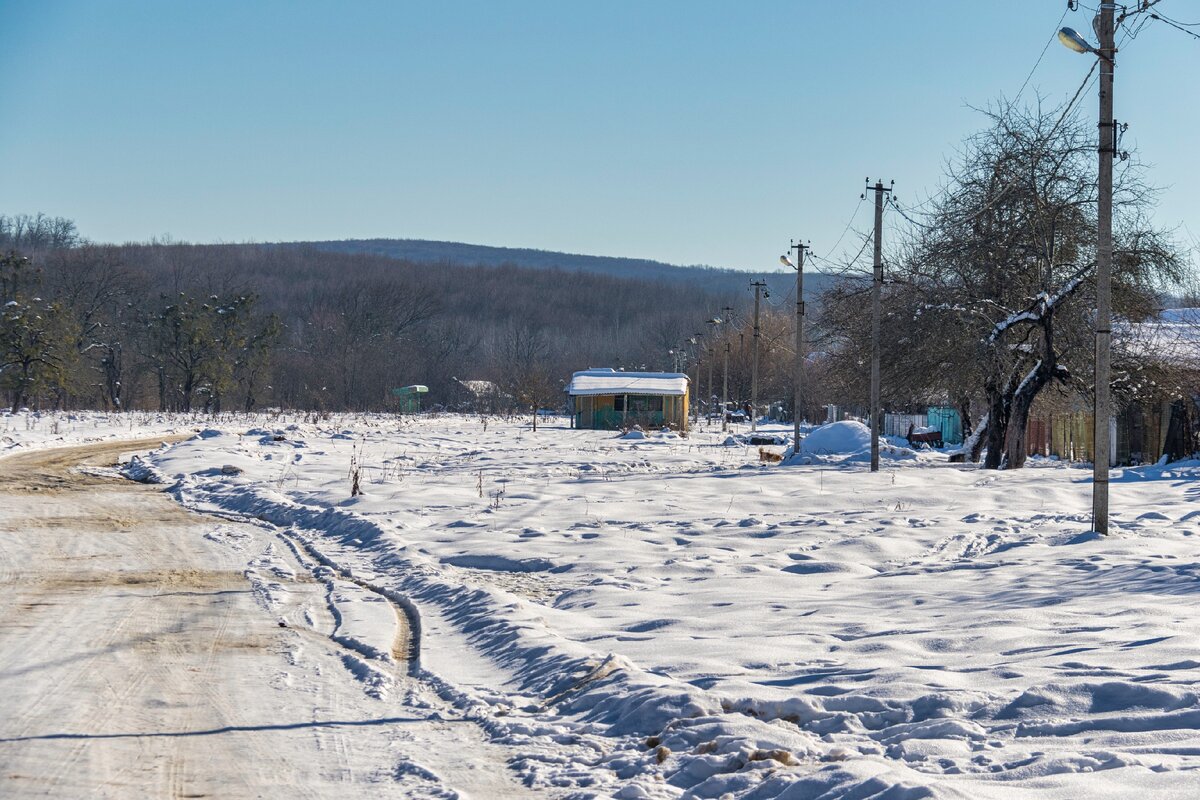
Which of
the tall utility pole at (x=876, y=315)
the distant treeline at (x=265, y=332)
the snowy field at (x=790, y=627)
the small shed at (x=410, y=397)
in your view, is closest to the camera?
the snowy field at (x=790, y=627)

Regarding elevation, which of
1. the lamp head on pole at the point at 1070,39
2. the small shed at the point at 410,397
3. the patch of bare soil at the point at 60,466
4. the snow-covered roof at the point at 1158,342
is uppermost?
the lamp head on pole at the point at 1070,39

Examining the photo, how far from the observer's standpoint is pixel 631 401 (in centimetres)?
6612

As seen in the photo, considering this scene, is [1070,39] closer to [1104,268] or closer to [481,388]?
[1104,268]

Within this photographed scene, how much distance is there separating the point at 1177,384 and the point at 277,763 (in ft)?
85.2

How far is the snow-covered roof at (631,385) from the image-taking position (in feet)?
215

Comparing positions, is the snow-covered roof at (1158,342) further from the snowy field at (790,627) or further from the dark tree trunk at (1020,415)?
the snowy field at (790,627)

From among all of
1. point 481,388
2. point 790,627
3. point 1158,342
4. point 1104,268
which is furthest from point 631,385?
point 790,627

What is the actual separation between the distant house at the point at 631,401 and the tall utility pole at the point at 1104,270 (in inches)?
2016

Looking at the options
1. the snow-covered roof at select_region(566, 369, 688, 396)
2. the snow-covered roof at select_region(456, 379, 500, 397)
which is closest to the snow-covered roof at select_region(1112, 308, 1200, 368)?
the snow-covered roof at select_region(566, 369, 688, 396)

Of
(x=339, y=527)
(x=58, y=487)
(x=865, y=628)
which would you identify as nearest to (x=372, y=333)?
(x=58, y=487)

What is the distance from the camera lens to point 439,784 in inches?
210

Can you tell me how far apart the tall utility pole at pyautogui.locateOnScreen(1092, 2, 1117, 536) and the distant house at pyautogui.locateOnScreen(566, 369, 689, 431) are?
51195 millimetres

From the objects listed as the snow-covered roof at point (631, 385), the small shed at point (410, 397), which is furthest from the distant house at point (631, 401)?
the small shed at point (410, 397)

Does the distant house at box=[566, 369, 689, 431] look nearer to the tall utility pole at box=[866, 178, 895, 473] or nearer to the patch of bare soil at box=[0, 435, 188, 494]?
the patch of bare soil at box=[0, 435, 188, 494]
